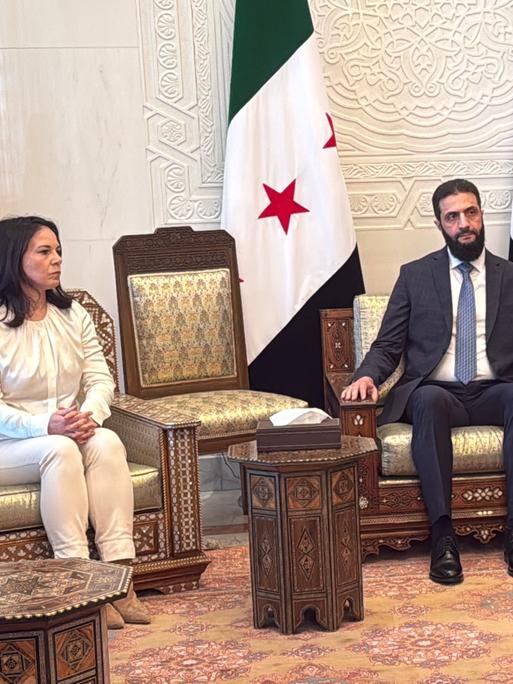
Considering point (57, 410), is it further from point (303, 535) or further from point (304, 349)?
point (304, 349)

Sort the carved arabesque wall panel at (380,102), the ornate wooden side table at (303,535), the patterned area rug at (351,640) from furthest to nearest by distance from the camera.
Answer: the carved arabesque wall panel at (380,102) < the ornate wooden side table at (303,535) < the patterned area rug at (351,640)

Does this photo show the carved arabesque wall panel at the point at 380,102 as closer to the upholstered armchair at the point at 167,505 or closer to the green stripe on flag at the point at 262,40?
the green stripe on flag at the point at 262,40

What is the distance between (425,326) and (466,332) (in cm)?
16

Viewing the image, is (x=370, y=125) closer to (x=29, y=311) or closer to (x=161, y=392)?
(x=161, y=392)

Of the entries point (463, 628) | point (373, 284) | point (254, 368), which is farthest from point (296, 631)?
point (373, 284)

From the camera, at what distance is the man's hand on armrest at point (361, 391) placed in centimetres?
372

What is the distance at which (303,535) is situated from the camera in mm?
3031

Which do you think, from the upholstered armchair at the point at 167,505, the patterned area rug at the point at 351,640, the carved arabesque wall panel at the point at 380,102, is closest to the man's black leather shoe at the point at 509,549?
the patterned area rug at the point at 351,640

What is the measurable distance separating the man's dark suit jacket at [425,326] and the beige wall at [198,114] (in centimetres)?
85

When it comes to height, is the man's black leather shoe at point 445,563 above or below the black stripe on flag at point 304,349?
below

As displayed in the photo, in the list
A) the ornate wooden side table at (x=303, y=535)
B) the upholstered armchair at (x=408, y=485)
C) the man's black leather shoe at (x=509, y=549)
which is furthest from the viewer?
the upholstered armchair at (x=408, y=485)

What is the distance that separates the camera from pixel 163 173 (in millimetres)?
4711

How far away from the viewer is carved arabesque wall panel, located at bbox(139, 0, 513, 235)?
15.4 feet

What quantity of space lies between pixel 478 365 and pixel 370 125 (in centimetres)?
145
